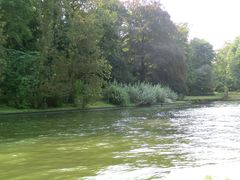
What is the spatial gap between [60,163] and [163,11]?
41.1 meters

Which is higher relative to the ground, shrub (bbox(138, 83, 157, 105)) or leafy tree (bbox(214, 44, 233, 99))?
leafy tree (bbox(214, 44, 233, 99))

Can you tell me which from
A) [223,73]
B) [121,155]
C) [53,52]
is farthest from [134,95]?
[223,73]

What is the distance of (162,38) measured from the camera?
45906 millimetres

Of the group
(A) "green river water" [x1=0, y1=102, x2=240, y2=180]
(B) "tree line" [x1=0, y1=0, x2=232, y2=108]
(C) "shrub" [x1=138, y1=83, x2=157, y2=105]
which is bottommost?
(A) "green river water" [x1=0, y1=102, x2=240, y2=180]

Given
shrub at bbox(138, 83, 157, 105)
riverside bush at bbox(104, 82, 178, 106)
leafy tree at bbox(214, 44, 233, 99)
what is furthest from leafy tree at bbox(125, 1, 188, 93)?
leafy tree at bbox(214, 44, 233, 99)

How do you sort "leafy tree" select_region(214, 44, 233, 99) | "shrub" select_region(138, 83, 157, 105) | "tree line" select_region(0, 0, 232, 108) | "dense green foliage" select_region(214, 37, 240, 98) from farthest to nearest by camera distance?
"leafy tree" select_region(214, 44, 233, 99) → "dense green foliage" select_region(214, 37, 240, 98) → "shrub" select_region(138, 83, 157, 105) → "tree line" select_region(0, 0, 232, 108)

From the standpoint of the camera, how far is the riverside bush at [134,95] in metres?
32.0

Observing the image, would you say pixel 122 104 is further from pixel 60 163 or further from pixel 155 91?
pixel 60 163

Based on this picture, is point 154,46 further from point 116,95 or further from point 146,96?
point 116,95

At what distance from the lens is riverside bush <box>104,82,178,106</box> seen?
31984 mm

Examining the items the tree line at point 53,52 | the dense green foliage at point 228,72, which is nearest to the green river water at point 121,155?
the tree line at point 53,52

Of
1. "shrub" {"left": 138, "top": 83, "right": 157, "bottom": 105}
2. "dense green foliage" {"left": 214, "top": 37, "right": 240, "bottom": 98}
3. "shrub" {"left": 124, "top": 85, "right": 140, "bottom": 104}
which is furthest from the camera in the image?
"dense green foliage" {"left": 214, "top": 37, "right": 240, "bottom": 98}

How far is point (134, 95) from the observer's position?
111 ft

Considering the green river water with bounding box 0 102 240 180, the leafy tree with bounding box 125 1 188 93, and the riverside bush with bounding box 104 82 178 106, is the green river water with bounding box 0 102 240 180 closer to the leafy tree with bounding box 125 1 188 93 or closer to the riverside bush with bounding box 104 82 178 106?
the riverside bush with bounding box 104 82 178 106
